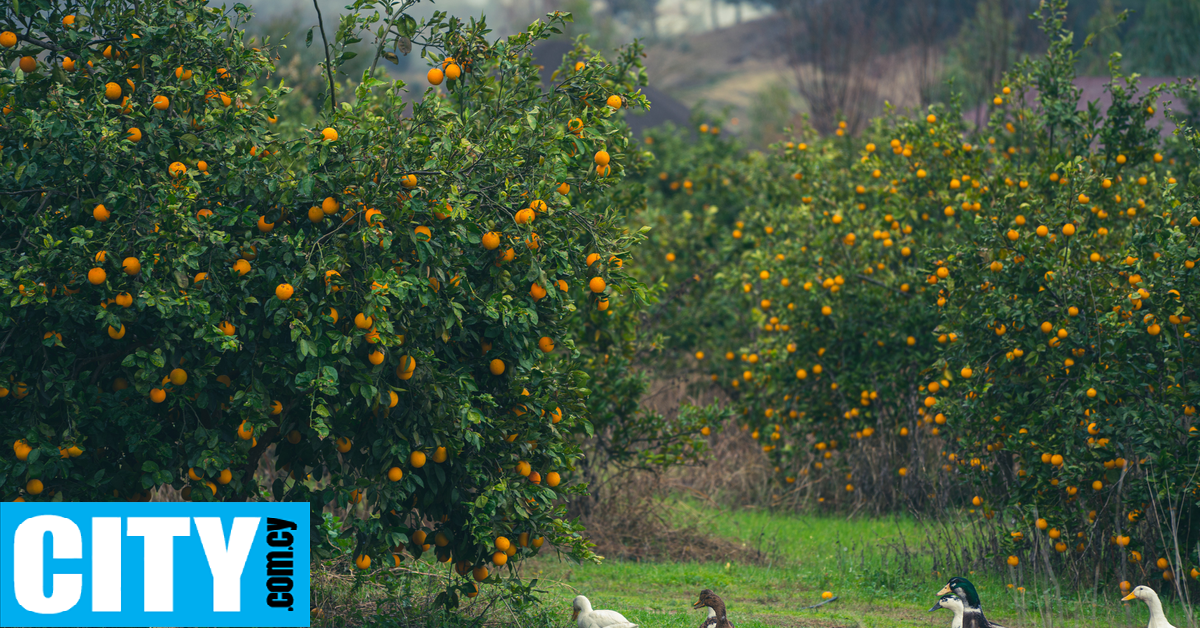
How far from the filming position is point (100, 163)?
4730 millimetres

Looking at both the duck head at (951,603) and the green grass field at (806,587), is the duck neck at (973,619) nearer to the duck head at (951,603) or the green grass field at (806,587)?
the duck head at (951,603)

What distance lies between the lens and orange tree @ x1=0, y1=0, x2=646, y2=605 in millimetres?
4617

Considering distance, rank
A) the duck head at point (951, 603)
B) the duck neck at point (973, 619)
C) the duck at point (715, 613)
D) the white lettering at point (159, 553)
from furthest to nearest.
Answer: the duck at point (715, 613) < the duck head at point (951, 603) < the duck neck at point (973, 619) < the white lettering at point (159, 553)

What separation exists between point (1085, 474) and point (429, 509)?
4185 mm

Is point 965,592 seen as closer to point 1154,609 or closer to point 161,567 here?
point 1154,609

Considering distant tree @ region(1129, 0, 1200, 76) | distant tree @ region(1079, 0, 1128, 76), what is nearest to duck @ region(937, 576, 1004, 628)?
distant tree @ region(1079, 0, 1128, 76)

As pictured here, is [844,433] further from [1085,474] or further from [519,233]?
[519,233]

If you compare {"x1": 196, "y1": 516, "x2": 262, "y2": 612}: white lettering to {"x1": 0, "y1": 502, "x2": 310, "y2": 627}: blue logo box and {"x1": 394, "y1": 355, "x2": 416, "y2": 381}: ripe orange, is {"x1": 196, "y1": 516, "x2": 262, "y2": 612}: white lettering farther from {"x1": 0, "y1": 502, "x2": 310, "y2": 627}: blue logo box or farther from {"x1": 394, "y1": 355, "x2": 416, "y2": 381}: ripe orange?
{"x1": 394, "y1": 355, "x2": 416, "y2": 381}: ripe orange

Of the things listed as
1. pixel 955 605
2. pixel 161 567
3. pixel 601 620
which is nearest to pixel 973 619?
pixel 955 605

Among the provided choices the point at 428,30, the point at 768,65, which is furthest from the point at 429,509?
the point at 768,65

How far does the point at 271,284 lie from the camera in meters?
4.80

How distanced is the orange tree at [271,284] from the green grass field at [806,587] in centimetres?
183

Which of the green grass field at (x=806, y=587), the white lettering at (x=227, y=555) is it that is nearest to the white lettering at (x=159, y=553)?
the white lettering at (x=227, y=555)

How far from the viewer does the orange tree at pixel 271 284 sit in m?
4.62
